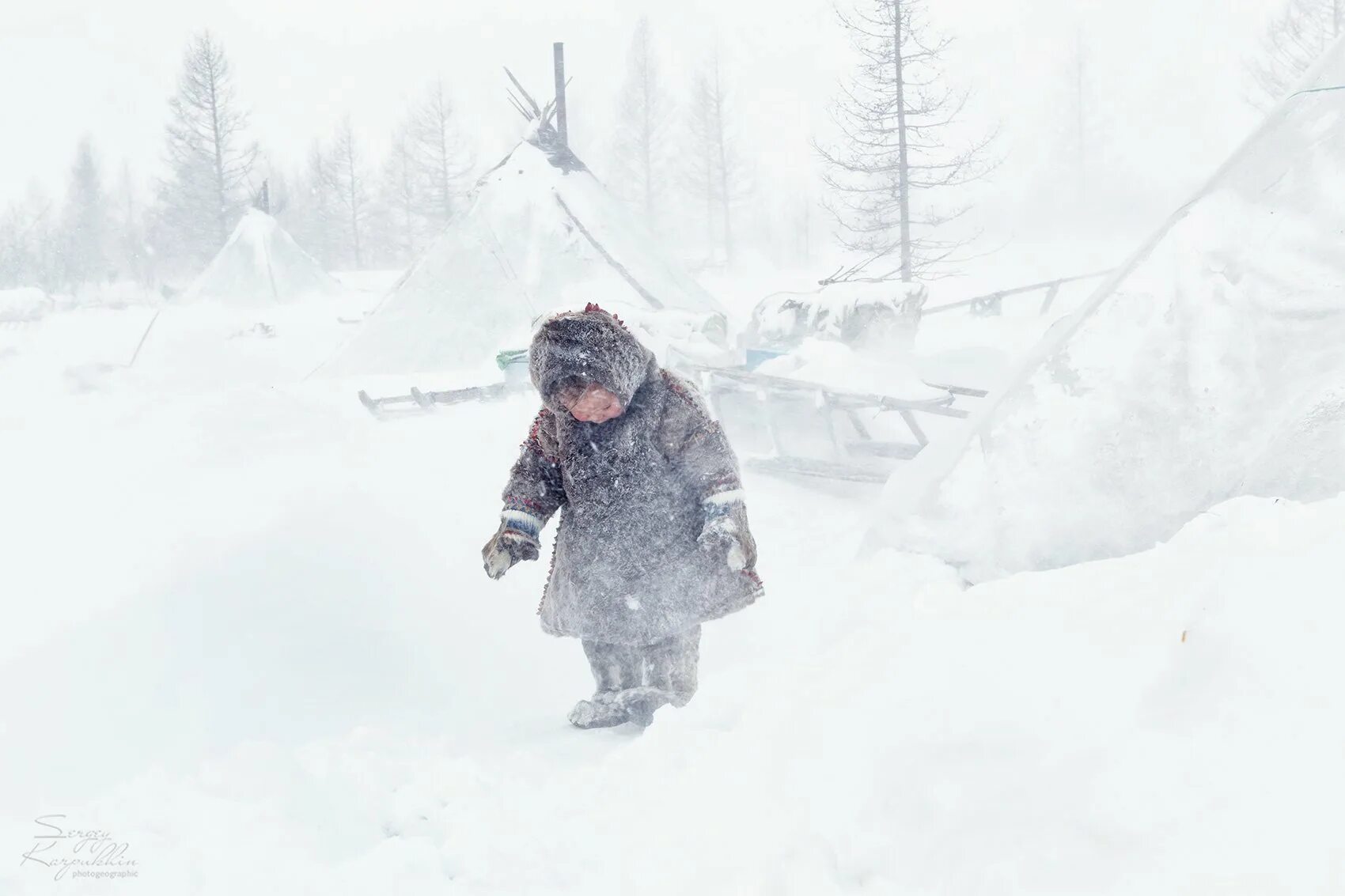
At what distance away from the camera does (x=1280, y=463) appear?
3.78 m

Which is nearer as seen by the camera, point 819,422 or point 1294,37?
point 819,422

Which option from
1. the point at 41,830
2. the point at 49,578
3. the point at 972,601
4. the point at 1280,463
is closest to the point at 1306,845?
the point at 972,601

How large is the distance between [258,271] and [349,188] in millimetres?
25020

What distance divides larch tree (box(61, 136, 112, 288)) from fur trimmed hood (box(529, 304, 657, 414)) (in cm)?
4904

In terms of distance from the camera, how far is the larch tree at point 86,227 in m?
45.5

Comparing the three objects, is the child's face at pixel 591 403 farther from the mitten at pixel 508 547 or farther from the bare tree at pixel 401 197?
the bare tree at pixel 401 197

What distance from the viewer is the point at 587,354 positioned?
2984 millimetres

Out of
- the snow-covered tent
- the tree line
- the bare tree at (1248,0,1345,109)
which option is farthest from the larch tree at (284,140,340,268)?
the bare tree at (1248,0,1345,109)

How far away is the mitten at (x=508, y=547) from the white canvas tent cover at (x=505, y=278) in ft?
30.6

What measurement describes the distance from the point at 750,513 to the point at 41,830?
4922mm

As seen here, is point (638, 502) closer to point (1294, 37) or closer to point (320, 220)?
point (1294, 37)

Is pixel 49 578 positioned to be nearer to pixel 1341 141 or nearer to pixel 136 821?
pixel 136 821

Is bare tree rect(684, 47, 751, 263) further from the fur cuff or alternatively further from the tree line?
the fur cuff

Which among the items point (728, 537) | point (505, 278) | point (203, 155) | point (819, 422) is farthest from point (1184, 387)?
point (203, 155)
